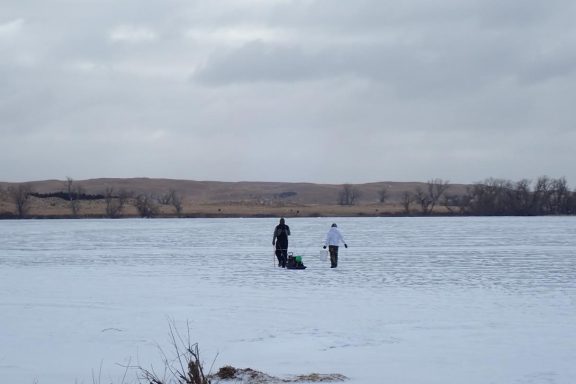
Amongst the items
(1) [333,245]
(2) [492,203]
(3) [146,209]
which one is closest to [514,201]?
(2) [492,203]

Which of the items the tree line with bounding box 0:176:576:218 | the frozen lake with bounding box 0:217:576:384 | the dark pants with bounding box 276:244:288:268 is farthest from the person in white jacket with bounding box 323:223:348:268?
the tree line with bounding box 0:176:576:218

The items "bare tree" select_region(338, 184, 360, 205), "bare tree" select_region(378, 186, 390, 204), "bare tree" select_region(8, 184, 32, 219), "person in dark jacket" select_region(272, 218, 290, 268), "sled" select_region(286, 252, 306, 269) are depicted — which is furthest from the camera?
"bare tree" select_region(378, 186, 390, 204)

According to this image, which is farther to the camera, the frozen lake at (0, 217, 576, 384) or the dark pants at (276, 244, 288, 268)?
the dark pants at (276, 244, 288, 268)

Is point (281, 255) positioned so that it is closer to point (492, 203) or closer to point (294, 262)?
point (294, 262)

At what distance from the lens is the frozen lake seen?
8.48 meters

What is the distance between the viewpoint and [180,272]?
19.1 metres

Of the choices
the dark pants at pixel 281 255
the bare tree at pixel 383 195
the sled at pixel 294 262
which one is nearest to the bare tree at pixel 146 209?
the bare tree at pixel 383 195

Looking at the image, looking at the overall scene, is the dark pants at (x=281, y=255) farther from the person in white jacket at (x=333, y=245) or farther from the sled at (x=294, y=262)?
the person in white jacket at (x=333, y=245)

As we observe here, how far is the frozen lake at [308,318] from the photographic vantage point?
8477mm

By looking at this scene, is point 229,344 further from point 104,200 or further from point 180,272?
point 104,200

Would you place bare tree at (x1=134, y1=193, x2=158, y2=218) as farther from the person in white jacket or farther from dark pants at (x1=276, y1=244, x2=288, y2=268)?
the person in white jacket

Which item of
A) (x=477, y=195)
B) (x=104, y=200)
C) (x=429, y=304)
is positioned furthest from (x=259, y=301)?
(x=104, y=200)

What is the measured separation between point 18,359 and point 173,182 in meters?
182

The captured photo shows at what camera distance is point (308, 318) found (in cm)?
1148
